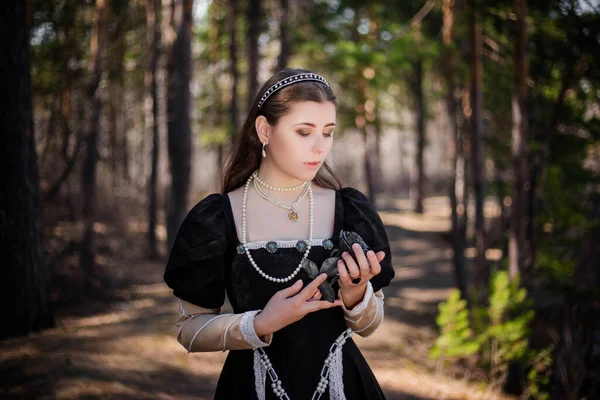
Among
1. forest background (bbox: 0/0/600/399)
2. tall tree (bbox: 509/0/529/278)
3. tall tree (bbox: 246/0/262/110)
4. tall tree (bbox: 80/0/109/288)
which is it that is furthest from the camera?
tall tree (bbox: 246/0/262/110)

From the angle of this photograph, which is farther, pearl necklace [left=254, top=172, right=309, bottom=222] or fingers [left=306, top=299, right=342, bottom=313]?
pearl necklace [left=254, top=172, right=309, bottom=222]

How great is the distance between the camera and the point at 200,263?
6.98 ft

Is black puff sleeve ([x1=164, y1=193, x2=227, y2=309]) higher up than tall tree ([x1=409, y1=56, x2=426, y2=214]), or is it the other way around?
tall tree ([x1=409, y1=56, x2=426, y2=214])

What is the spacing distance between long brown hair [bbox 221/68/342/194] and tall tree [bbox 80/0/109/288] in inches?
218

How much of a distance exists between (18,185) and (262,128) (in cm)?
383

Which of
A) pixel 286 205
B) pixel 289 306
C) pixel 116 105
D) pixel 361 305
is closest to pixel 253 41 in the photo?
pixel 116 105

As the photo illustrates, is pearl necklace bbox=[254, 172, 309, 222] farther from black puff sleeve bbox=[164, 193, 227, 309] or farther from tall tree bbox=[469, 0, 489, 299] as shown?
tall tree bbox=[469, 0, 489, 299]

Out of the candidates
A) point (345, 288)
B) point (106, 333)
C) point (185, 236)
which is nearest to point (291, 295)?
point (345, 288)

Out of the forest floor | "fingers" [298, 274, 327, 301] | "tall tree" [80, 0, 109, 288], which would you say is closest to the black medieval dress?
"fingers" [298, 274, 327, 301]

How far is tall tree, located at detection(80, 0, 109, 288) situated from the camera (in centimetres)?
808

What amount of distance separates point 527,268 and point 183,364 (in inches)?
180

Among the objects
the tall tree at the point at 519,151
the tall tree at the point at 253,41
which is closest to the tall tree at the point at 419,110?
the tall tree at the point at 253,41

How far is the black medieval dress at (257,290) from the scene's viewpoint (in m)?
2.13

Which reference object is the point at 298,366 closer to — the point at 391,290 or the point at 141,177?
the point at 391,290
